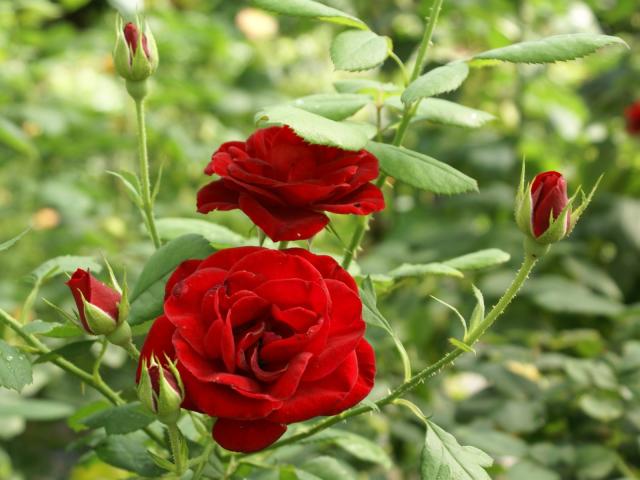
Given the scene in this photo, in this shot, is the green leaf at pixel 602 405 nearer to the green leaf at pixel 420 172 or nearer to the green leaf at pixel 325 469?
the green leaf at pixel 325 469

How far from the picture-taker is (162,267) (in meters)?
0.66

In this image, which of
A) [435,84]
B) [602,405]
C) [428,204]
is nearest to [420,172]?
[435,84]

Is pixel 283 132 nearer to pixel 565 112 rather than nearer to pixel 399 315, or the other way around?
pixel 399 315

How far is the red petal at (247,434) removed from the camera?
0.52 metres

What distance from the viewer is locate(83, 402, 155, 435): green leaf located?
65 centimetres

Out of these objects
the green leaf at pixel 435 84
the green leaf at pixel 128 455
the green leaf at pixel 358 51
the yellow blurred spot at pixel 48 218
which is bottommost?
the yellow blurred spot at pixel 48 218

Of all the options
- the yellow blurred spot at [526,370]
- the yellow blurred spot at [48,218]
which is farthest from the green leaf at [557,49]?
the yellow blurred spot at [48,218]

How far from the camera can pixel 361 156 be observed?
617mm

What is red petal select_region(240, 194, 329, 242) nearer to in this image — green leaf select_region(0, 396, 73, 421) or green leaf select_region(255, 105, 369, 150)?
green leaf select_region(255, 105, 369, 150)

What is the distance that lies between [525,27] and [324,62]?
2.90ft

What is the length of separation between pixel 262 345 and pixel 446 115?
299 millimetres

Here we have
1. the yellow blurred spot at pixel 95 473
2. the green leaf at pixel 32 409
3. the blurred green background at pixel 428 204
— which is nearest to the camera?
the blurred green background at pixel 428 204

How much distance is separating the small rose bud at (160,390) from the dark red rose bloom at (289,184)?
0.38 feet

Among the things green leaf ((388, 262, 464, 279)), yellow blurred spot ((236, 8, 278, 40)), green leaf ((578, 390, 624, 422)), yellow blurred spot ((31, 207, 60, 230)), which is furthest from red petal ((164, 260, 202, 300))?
yellow blurred spot ((236, 8, 278, 40))
